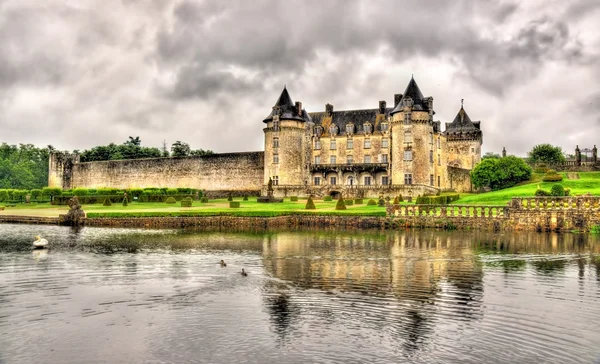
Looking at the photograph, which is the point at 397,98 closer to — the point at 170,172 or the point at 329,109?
the point at 329,109

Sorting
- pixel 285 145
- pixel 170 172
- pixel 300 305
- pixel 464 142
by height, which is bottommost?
pixel 300 305

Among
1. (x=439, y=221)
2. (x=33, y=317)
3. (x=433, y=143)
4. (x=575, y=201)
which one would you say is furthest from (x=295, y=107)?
(x=33, y=317)

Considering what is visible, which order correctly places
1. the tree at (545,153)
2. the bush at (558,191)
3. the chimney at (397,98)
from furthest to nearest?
the tree at (545,153), the chimney at (397,98), the bush at (558,191)

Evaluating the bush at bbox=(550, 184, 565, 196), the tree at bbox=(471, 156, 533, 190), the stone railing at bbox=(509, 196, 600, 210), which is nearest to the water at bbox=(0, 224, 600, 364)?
the stone railing at bbox=(509, 196, 600, 210)

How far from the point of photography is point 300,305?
13.3 meters

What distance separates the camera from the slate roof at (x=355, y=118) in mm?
62812

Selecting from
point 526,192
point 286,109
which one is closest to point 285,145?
point 286,109

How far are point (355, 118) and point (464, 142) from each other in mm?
15875

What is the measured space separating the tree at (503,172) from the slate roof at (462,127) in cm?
1507

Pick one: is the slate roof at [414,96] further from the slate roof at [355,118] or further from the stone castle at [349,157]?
the slate roof at [355,118]

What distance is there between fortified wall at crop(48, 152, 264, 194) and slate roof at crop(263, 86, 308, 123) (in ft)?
19.2

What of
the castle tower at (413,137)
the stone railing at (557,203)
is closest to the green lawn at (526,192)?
the stone railing at (557,203)

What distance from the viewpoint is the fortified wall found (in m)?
66.1

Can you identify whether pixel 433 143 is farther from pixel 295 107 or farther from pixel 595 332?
pixel 595 332
